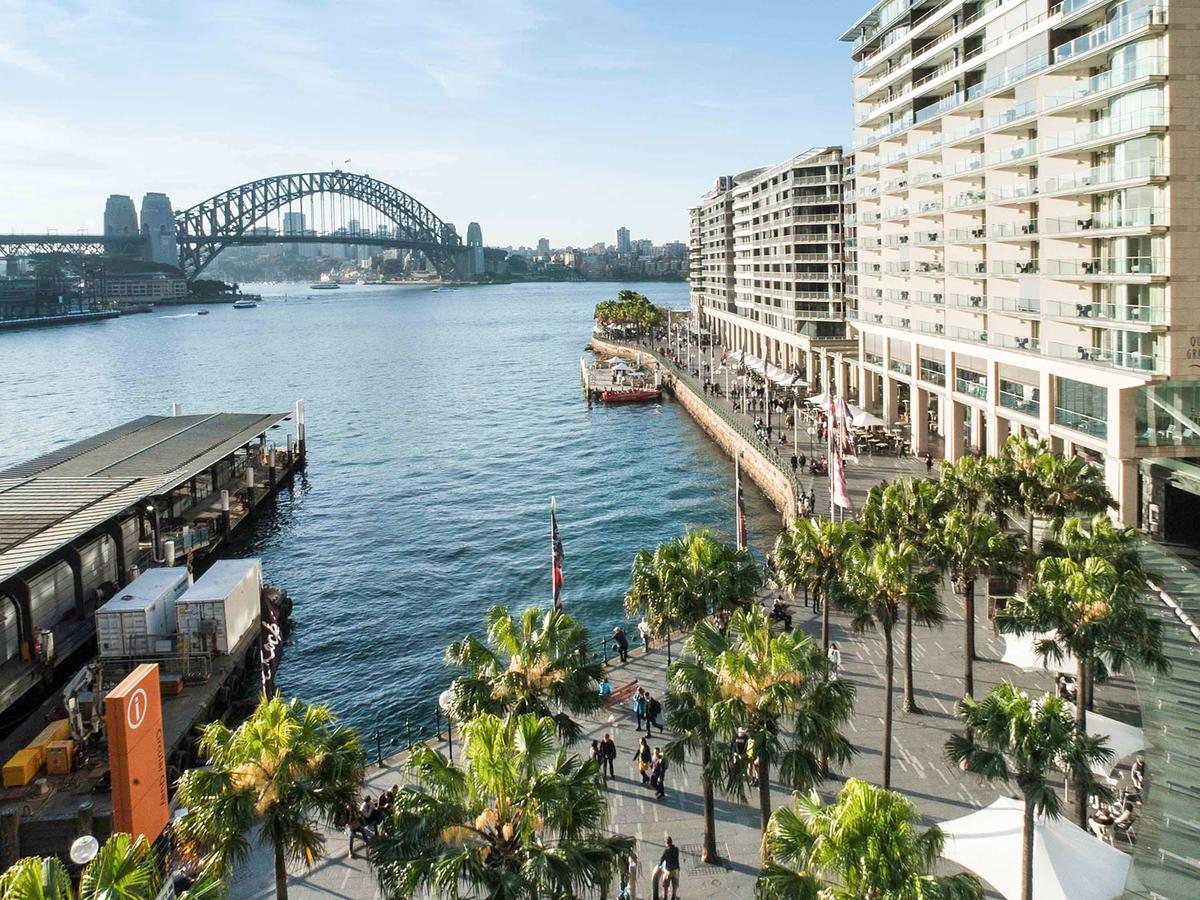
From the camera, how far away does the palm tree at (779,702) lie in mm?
18953

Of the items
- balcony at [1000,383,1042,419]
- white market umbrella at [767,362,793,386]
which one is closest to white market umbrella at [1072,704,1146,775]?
balcony at [1000,383,1042,419]

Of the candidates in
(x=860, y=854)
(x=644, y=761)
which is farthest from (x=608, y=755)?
(x=860, y=854)

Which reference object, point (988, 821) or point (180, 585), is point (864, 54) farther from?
point (988, 821)

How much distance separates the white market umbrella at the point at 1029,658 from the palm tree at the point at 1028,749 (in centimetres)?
827

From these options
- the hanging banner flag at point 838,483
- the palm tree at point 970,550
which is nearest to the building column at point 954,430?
the hanging banner flag at point 838,483

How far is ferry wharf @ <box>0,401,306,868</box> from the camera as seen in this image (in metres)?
27.1

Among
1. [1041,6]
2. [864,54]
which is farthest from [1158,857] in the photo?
[864,54]

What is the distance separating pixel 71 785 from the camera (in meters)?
27.6

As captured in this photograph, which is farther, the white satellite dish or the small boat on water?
the small boat on water

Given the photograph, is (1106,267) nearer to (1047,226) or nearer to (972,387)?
(1047,226)

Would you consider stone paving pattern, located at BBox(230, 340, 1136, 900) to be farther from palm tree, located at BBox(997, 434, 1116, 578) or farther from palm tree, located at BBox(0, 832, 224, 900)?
palm tree, located at BBox(0, 832, 224, 900)

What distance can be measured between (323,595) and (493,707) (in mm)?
34216

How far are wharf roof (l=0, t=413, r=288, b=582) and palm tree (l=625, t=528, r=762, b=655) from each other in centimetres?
2102

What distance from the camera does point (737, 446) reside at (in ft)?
259
